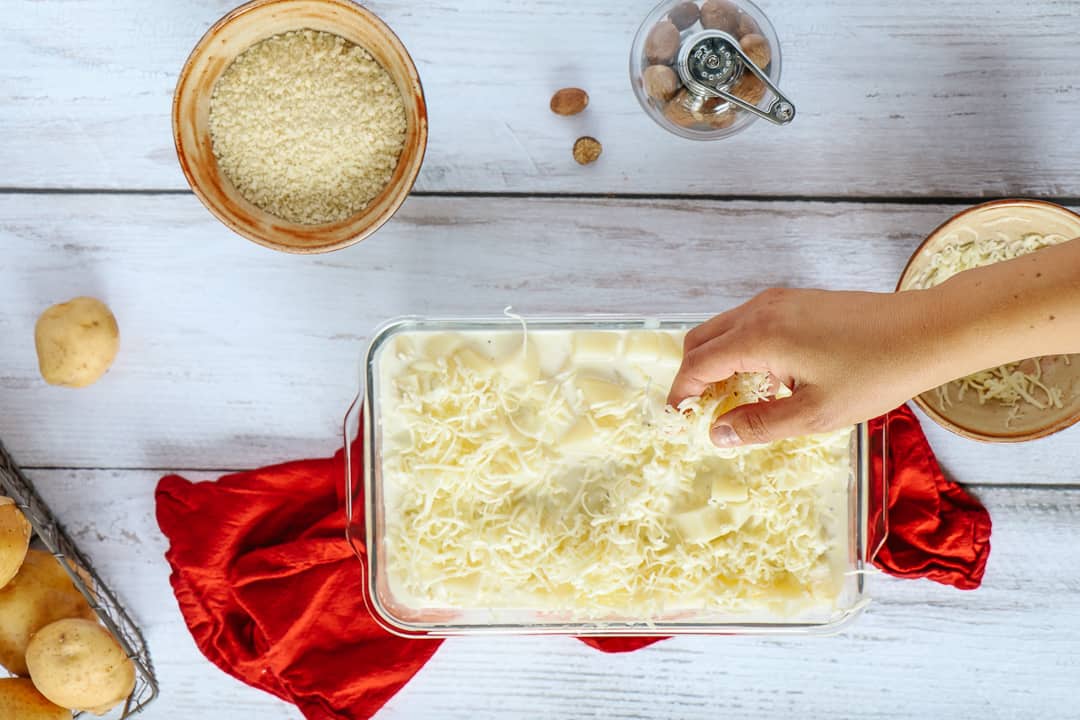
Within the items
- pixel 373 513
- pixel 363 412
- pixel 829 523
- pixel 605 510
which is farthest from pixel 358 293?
pixel 829 523

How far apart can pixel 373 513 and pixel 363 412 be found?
130 millimetres

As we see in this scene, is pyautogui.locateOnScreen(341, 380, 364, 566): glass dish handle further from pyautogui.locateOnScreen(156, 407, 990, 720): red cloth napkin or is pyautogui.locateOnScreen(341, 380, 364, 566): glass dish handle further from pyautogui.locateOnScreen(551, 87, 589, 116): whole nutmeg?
pyautogui.locateOnScreen(551, 87, 589, 116): whole nutmeg

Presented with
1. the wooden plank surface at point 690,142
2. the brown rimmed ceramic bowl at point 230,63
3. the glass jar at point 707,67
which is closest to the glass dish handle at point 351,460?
the brown rimmed ceramic bowl at point 230,63

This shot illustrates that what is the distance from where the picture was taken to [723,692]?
51.7 inches

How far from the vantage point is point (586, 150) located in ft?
3.98

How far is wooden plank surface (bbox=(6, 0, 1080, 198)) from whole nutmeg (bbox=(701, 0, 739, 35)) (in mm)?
114

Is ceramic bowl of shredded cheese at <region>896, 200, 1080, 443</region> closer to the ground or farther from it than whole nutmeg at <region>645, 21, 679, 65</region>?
closer to the ground

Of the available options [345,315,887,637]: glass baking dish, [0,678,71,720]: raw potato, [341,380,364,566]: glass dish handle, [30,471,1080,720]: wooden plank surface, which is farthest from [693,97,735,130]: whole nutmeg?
[0,678,71,720]: raw potato

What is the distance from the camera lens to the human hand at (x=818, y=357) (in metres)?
0.89

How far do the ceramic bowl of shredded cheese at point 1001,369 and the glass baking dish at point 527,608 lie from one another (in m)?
0.11

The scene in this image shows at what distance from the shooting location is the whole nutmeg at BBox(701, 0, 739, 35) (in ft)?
3.75

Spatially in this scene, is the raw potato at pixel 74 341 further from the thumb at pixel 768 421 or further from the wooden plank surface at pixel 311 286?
the thumb at pixel 768 421

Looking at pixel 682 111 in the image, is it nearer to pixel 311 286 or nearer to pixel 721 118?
pixel 721 118

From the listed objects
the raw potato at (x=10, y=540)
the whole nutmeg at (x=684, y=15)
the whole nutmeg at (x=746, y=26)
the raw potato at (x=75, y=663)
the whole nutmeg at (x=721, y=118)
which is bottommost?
the raw potato at (x=75, y=663)
